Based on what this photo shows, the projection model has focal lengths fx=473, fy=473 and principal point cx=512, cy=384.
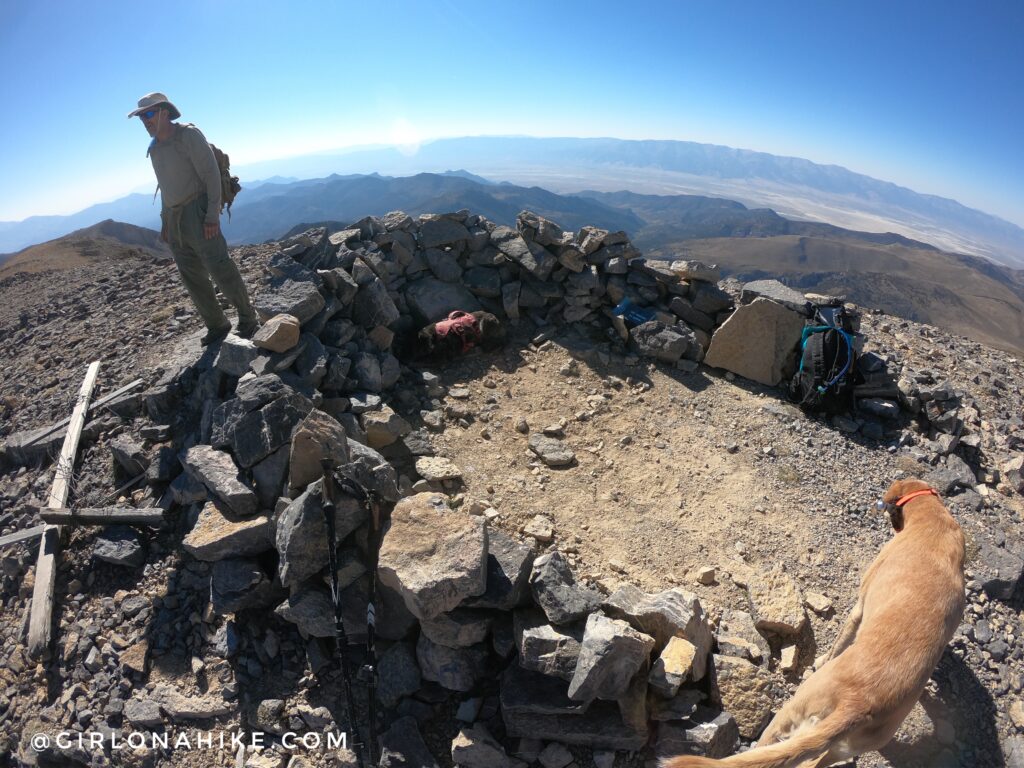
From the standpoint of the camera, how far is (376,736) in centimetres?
376

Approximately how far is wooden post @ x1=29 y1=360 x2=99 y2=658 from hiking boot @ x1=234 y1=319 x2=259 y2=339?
7.46ft

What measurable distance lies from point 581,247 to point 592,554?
20.7ft

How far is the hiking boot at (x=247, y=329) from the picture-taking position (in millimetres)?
6934

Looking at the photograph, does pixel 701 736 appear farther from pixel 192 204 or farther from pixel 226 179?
pixel 226 179

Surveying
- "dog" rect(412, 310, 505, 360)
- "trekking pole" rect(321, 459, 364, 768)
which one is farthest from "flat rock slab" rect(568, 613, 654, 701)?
"dog" rect(412, 310, 505, 360)

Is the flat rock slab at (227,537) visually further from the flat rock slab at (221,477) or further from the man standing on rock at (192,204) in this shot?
the man standing on rock at (192,204)

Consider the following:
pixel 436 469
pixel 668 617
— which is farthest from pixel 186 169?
pixel 668 617

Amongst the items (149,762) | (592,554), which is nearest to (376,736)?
(149,762)

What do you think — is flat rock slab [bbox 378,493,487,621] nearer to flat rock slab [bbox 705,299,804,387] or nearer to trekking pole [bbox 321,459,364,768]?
trekking pole [bbox 321,459,364,768]

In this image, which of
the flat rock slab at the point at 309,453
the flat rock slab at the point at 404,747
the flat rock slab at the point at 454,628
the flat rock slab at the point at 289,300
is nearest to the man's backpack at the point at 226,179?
the flat rock slab at the point at 289,300

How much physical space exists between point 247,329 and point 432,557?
195 inches

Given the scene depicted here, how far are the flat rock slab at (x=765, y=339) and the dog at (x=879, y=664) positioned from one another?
4603 mm

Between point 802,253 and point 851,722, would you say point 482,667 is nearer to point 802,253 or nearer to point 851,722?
point 851,722

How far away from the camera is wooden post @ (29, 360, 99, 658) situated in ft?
14.7
